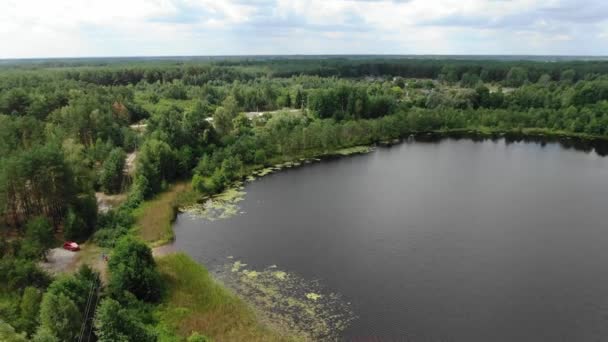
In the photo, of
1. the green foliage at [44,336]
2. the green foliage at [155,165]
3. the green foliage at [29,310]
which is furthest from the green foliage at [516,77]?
the green foliage at [44,336]

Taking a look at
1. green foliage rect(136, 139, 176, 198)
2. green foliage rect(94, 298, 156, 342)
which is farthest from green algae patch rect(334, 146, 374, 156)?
green foliage rect(94, 298, 156, 342)

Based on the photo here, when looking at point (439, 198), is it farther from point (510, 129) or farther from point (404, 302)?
point (510, 129)

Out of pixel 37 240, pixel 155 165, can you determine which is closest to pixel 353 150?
pixel 155 165

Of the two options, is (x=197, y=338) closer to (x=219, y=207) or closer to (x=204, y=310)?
(x=204, y=310)

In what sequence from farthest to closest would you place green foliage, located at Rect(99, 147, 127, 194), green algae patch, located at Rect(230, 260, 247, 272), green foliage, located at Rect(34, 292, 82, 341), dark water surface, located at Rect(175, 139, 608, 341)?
1. green foliage, located at Rect(99, 147, 127, 194)
2. green algae patch, located at Rect(230, 260, 247, 272)
3. dark water surface, located at Rect(175, 139, 608, 341)
4. green foliage, located at Rect(34, 292, 82, 341)

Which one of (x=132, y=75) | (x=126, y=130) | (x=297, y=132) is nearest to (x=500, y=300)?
(x=297, y=132)

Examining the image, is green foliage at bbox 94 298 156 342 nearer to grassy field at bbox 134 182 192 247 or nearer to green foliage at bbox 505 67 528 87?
grassy field at bbox 134 182 192 247
